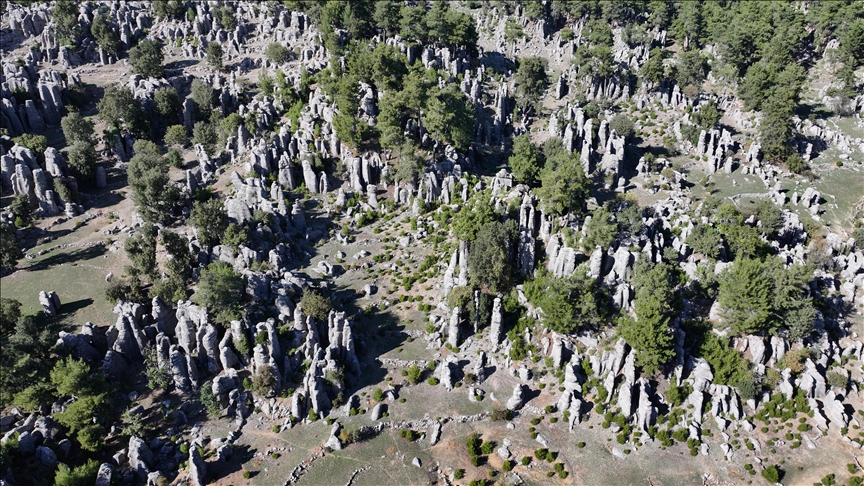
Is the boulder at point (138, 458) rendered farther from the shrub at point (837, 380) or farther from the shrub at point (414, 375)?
the shrub at point (837, 380)

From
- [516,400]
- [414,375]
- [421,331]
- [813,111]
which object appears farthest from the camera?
[813,111]

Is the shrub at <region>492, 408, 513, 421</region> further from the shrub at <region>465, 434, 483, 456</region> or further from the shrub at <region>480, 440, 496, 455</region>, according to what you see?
the shrub at <region>480, 440, 496, 455</region>

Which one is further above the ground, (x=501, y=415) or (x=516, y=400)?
(x=516, y=400)

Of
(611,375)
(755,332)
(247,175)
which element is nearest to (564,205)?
(611,375)

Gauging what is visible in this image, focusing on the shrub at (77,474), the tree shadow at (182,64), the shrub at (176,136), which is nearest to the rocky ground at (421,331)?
the shrub at (77,474)

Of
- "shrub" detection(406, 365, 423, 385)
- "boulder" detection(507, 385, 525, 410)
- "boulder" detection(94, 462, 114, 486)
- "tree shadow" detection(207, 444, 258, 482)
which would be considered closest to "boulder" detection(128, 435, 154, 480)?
"boulder" detection(94, 462, 114, 486)

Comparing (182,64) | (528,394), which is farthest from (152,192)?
(528,394)

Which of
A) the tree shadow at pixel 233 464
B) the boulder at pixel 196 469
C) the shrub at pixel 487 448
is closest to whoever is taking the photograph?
the boulder at pixel 196 469

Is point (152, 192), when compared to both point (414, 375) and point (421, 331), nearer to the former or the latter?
point (421, 331)
